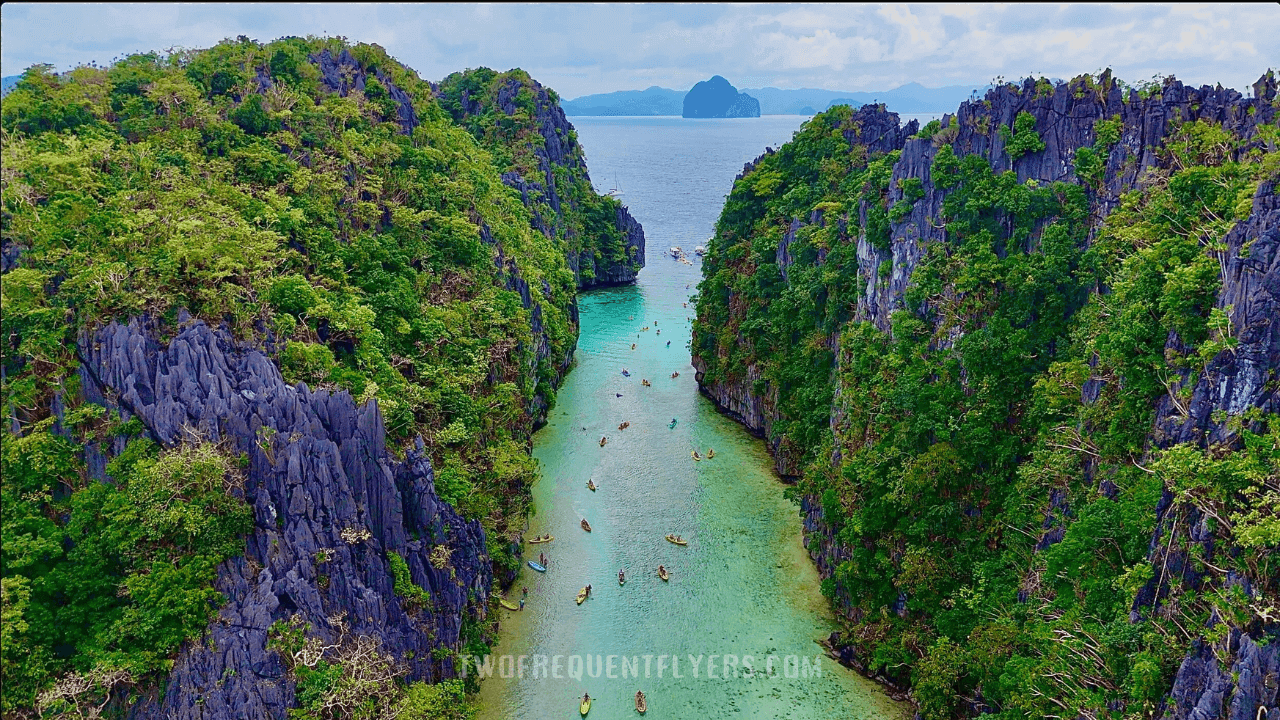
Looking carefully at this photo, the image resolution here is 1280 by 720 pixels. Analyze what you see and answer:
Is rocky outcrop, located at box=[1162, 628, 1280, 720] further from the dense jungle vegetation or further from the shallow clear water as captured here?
the dense jungle vegetation

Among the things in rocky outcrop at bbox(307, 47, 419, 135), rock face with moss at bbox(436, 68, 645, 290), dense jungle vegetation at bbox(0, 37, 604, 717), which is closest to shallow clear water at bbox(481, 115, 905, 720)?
dense jungle vegetation at bbox(0, 37, 604, 717)

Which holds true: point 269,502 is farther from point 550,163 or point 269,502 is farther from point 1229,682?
point 550,163

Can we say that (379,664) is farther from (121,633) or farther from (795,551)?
(795,551)

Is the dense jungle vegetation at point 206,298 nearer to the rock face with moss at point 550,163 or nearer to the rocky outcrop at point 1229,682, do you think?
→ the rocky outcrop at point 1229,682

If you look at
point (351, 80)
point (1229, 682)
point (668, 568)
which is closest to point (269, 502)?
point (668, 568)

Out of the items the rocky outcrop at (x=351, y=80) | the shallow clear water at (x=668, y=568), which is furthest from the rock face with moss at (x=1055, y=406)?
the rocky outcrop at (x=351, y=80)

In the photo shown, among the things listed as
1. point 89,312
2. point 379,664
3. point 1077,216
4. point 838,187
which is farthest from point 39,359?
point 838,187
